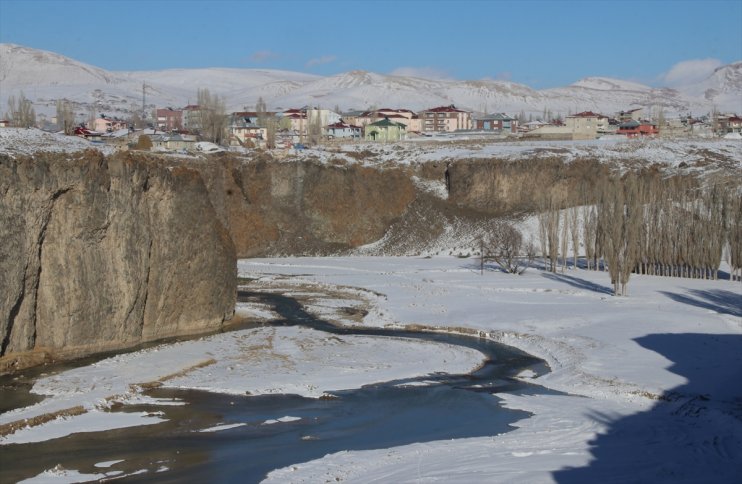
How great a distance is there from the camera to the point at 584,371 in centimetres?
3325

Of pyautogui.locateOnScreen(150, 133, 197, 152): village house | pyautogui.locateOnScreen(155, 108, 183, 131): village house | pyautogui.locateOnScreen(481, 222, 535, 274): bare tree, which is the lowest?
pyautogui.locateOnScreen(481, 222, 535, 274): bare tree

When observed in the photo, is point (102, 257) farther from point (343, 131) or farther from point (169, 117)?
point (169, 117)

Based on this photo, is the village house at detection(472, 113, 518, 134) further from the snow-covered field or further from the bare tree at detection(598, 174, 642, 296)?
the bare tree at detection(598, 174, 642, 296)

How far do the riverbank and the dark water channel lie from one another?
3.59ft

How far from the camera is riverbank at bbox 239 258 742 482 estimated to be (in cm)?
2178

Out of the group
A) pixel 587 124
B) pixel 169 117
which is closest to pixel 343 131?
pixel 587 124

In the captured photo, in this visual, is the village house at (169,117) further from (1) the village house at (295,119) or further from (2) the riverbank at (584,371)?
(2) the riverbank at (584,371)

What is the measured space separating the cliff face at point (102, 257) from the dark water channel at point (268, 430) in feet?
21.2

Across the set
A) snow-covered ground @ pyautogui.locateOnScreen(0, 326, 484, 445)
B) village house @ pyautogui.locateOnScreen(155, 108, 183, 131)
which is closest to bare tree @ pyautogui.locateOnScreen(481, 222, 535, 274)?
snow-covered ground @ pyautogui.locateOnScreen(0, 326, 484, 445)

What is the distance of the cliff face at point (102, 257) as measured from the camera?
106 feet

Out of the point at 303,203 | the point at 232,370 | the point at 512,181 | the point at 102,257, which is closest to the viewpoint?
the point at 232,370

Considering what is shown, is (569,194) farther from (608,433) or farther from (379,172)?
(608,433)

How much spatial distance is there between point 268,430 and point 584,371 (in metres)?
13.0

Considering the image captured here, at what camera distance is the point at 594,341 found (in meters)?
38.4
